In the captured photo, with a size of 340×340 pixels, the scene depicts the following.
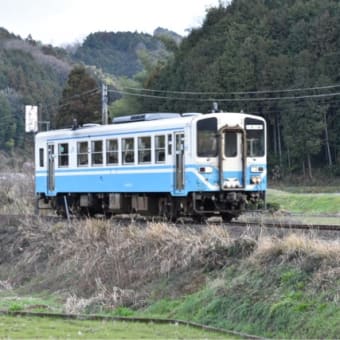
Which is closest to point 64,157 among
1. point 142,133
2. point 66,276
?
point 142,133

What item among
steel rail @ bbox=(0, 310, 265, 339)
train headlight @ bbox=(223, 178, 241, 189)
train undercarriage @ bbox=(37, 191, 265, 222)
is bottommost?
steel rail @ bbox=(0, 310, 265, 339)

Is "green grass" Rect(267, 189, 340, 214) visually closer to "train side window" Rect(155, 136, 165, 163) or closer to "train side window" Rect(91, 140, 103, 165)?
"train side window" Rect(91, 140, 103, 165)

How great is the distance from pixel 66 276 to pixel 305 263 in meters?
7.96

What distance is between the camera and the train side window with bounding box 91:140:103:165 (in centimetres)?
2736

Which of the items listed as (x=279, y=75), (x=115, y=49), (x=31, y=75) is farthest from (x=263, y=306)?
(x=115, y=49)

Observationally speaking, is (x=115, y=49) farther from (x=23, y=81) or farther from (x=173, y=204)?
(x=173, y=204)

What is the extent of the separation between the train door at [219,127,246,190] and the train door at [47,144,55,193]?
8179 millimetres

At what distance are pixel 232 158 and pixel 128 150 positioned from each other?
3.53 metres

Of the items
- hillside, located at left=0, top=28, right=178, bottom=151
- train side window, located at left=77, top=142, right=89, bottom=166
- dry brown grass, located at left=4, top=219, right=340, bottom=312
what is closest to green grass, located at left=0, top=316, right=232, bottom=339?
dry brown grass, located at left=4, top=219, right=340, bottom=312

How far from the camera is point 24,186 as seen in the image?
1529 inches

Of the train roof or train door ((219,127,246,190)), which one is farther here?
the train roof

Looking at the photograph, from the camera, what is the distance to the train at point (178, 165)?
23516 millimetres

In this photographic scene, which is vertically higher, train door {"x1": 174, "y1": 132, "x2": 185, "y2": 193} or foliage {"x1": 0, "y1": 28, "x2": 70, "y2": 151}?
foliage {"x1": 0, "y1": 28, "x2": 70, "y2": 151}

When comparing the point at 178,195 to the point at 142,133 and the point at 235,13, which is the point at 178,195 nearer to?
the point at 142,133
